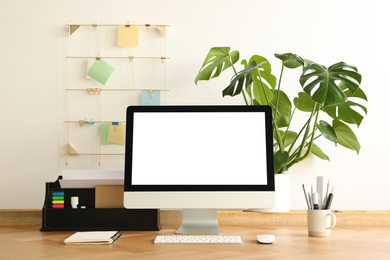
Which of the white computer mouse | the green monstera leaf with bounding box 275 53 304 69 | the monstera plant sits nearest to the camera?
the white computer mouse

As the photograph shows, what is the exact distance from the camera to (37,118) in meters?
2.72

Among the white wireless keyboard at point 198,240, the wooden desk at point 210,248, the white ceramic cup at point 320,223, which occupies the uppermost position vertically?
the white ceramic cup at point 320,223

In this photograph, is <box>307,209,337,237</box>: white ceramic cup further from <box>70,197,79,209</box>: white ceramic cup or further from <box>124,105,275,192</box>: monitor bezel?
<box>70,197,79,209</box>: white ceramic cup

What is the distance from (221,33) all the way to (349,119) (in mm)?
686

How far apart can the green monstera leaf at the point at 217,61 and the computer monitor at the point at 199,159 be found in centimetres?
43

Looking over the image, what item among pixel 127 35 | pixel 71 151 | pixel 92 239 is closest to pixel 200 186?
pixel 92 239

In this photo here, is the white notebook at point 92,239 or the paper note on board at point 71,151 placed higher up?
the paper note on board at point 71,151

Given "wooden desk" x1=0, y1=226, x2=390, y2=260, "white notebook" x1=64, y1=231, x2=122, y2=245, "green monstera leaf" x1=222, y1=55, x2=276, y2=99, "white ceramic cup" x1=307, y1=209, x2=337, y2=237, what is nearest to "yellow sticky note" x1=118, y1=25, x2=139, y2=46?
"green monstera leaf" x1=222, y1=55, x2=276, y2=99

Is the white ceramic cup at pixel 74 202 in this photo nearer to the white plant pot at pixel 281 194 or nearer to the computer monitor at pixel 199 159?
the computer monitor at pixel 199 159

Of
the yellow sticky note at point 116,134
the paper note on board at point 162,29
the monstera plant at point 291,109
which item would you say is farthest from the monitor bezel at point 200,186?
the paper note on board at point 162,29

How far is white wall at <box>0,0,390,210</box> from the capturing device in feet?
8.89

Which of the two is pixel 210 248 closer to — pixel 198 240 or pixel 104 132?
pixel 198 240

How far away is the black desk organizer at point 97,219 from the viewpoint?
224 cm

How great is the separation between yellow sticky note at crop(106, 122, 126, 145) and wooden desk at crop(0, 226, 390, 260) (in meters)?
0.57
